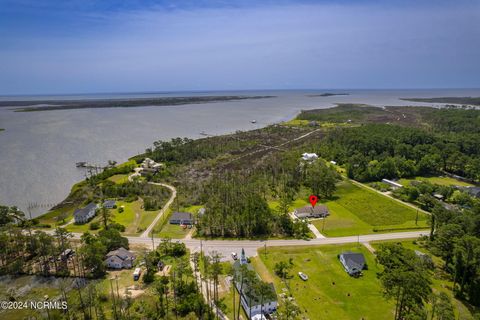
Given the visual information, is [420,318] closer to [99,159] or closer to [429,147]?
[429,147]

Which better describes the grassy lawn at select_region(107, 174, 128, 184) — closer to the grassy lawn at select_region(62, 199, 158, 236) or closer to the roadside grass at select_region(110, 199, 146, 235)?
the roadside grass at select_region(110, 199, 146, 235)

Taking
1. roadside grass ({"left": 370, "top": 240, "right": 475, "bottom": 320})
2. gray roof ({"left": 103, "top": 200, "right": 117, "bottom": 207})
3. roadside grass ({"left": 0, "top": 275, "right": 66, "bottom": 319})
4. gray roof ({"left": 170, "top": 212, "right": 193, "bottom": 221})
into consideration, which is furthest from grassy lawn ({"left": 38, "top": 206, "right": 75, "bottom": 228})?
roadside grass ({"left": 370, "top": 240, "right": 475, "bottom": 320})

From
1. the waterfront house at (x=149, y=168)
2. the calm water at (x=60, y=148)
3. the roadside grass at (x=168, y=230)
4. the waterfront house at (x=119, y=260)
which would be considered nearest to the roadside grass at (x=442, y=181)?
the roadside grass at (x=168, y=230)

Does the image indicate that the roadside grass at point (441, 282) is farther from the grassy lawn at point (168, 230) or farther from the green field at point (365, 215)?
the grassy lawn at point (168, 230)

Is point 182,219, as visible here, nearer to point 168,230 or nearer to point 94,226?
point 168,230

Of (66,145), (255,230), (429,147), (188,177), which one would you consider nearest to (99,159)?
(66,145)

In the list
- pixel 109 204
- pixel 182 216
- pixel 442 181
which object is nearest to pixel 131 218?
pixel 109 204
